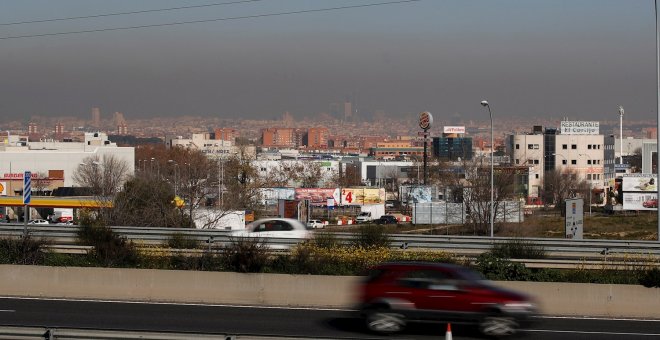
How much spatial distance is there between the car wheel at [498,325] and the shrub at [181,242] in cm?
1438

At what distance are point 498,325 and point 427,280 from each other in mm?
1658

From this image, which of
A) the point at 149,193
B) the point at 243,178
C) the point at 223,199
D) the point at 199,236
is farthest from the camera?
the point at 243,178

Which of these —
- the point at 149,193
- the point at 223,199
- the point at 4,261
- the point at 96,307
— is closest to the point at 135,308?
the point at 96,307

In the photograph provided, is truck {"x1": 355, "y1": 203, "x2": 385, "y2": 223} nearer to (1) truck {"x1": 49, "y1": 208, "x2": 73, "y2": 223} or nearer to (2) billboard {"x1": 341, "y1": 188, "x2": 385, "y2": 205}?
(2) billboard {"x1": 341, "y1": 188, "x2": 385, "y2": 205}

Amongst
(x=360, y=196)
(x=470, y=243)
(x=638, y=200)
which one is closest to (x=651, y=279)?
(x=470, y=243)

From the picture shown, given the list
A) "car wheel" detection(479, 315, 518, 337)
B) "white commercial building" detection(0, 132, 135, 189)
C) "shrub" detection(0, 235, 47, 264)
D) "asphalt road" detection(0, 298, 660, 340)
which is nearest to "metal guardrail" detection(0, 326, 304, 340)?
"asphalt road" detection(0, 298, 660, 340)

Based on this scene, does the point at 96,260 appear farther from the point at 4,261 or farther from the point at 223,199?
the point at 223,199

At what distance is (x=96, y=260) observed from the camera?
28.4 meters

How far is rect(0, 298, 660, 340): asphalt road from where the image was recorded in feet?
65.7

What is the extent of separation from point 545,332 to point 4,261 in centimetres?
1581

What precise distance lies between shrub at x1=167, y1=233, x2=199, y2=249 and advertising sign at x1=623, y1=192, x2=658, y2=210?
68.0m

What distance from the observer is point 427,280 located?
19766 mm

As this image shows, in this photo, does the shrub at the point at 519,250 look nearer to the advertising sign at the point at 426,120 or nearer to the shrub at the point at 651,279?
the shrub at the point at 651,279

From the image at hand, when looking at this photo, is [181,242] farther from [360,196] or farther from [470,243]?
[360,196]
